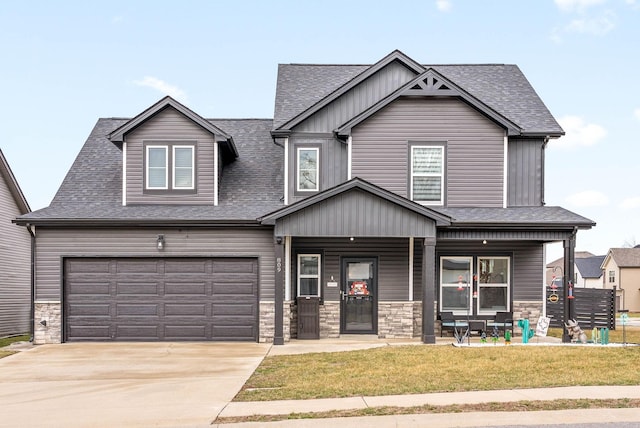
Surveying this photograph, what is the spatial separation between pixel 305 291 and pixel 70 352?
6101 mm

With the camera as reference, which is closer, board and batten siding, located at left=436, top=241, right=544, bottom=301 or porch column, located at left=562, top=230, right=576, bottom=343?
porch column, located at left=562, top=230, right=576, bottom=343

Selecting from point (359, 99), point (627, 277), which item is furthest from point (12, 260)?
point (627, 277)

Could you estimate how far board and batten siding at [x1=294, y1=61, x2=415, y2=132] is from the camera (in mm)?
17500

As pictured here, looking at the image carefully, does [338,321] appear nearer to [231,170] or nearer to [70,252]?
[231,170]

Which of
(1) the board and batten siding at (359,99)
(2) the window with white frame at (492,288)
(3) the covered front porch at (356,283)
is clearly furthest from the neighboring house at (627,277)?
(1) the board and batten siding at (359,99)

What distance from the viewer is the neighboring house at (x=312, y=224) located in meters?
16.3

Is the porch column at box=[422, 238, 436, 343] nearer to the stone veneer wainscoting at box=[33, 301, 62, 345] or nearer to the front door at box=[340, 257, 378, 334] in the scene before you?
the front door at box=[340, 257, 378, 334]

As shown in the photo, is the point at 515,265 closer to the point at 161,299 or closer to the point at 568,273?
the point at 568,273

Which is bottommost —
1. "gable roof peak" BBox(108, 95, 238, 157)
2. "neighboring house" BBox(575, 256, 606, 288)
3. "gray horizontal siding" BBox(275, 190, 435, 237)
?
"neighboring house" BBox(575, 256, 606, 288)

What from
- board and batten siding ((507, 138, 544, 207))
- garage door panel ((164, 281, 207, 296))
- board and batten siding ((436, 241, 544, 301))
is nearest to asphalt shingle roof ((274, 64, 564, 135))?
board and batten siding ((507, 138, 544, 207))

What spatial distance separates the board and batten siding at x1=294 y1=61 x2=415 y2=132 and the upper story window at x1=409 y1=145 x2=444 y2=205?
1.95 metres

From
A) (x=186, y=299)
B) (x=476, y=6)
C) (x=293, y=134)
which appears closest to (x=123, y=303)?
(x=186, y=299)

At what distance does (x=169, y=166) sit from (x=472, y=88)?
943 centimetres

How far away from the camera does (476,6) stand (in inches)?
667
